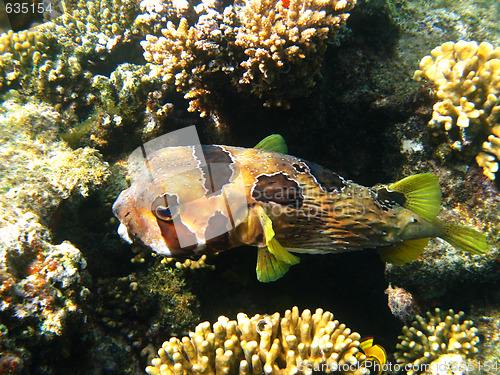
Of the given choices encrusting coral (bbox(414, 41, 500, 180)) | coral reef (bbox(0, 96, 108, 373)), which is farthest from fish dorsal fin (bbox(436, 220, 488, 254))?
coral reef (bbox(0, 96, 108, 373))

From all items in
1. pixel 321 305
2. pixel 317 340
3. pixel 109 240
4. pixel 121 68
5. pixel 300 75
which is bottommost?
pixel 321 305

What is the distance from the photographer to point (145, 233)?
2.56 m

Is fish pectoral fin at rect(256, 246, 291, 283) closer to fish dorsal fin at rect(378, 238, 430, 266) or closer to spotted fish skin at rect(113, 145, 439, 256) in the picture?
spotted fish skin at rect(113, 145, 439, 256)

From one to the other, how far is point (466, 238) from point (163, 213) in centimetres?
346

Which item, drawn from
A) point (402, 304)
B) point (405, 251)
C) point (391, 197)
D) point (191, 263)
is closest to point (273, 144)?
point (391, 197)

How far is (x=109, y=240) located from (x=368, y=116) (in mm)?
4115

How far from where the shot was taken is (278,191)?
2764 mm

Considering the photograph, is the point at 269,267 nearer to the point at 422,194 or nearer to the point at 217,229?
the point at 217,229

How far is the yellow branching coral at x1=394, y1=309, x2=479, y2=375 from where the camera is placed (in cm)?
374

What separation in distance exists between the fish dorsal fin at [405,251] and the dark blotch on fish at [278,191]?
151cm

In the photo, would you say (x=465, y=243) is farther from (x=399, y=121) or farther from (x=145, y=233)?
(x=145, y=233)

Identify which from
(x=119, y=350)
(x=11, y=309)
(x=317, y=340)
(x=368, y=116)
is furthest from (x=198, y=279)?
(x=368, y=116)

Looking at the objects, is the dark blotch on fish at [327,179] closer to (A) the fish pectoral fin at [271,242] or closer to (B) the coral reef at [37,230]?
(A) the fish pectoral fin at [271,242]

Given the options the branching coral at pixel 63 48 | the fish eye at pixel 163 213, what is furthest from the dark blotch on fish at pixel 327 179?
the branching coral at pixel 63 48
